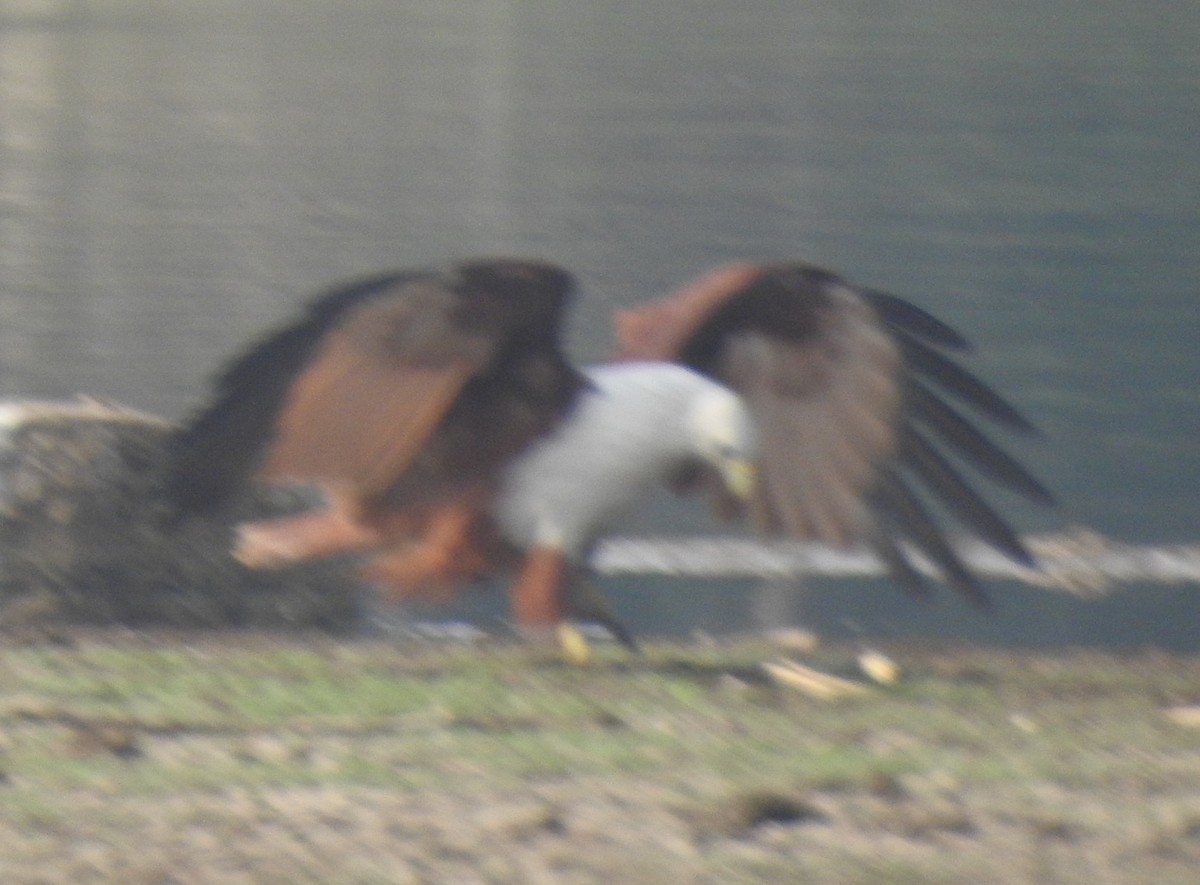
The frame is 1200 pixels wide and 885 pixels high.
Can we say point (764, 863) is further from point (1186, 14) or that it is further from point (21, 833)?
point (1186, 14)

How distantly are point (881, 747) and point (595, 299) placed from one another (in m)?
4.78

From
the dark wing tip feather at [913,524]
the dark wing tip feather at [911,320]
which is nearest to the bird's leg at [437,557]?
the dark wing tip feather at [913,524]

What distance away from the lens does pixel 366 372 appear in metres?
3.14

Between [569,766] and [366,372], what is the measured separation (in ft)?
2.50

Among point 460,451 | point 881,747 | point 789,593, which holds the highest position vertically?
point 460,451

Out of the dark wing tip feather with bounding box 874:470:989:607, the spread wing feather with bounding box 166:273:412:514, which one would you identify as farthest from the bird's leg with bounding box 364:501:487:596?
the dark wing tip feather with bounding box 874:470:989:607

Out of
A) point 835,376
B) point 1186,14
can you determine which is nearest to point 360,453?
point 835,376

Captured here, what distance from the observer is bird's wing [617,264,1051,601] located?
3.51 meters

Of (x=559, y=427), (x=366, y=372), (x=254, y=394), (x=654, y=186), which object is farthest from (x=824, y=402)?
(x=654, y=186)

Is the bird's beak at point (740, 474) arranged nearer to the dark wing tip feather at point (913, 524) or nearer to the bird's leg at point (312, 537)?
the dark wing tip feather at point (913, 524)

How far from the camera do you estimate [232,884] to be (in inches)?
86.9

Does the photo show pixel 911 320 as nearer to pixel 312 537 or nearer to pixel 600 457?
pixel 600 457

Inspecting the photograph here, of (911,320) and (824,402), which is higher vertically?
(911,320)

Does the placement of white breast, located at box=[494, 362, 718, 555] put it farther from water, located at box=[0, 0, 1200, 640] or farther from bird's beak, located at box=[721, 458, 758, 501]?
water, located at box=[0, 0, 1200, 640]
